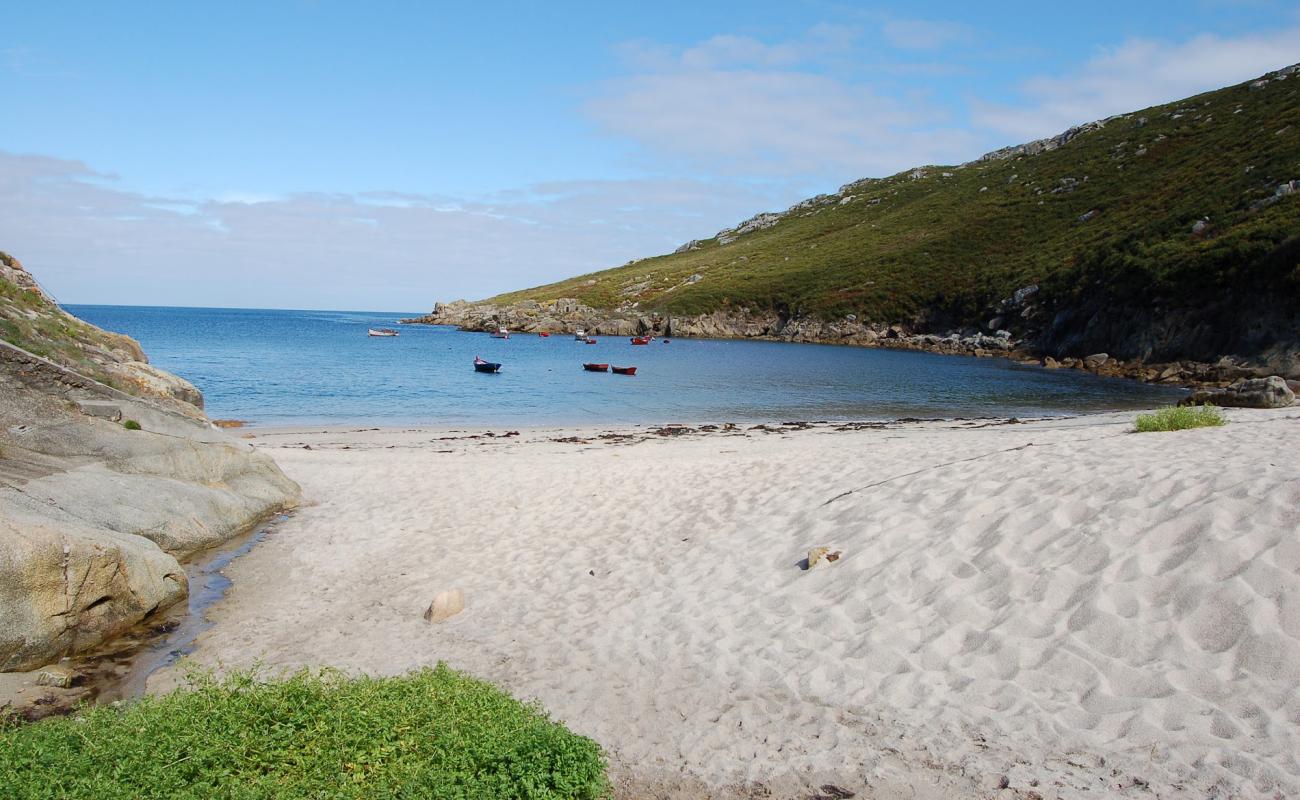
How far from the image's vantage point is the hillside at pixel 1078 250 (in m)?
50.9

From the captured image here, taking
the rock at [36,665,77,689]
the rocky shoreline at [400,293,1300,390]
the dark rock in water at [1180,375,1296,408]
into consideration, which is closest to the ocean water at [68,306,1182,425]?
the rocky shoreline at [400,293,1300,390]

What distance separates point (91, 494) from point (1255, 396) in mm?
27653

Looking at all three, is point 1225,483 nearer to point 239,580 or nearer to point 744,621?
point 744,621

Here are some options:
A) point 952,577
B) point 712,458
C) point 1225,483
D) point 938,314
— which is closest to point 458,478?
point 712,458

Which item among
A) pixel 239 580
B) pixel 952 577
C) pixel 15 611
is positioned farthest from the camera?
pixel 239 580

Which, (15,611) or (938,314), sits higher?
(938,314)

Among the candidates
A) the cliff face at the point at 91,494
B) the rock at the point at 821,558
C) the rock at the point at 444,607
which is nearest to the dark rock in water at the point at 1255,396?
the rock at the point at 821,558

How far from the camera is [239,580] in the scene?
10305 mm

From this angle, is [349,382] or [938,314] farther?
[938,314]

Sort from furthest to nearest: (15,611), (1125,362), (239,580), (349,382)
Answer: (1125,362), (349,382), (239,580), (15,611)

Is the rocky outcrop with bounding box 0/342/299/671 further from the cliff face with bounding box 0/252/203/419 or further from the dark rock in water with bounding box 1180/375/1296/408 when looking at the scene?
the dark rock in water with bounding box 1180/375/1296/408

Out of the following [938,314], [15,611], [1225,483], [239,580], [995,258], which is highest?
[995,258]

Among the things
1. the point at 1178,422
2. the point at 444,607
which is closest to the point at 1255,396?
the point at 1178,422

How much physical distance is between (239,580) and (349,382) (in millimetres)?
37715
